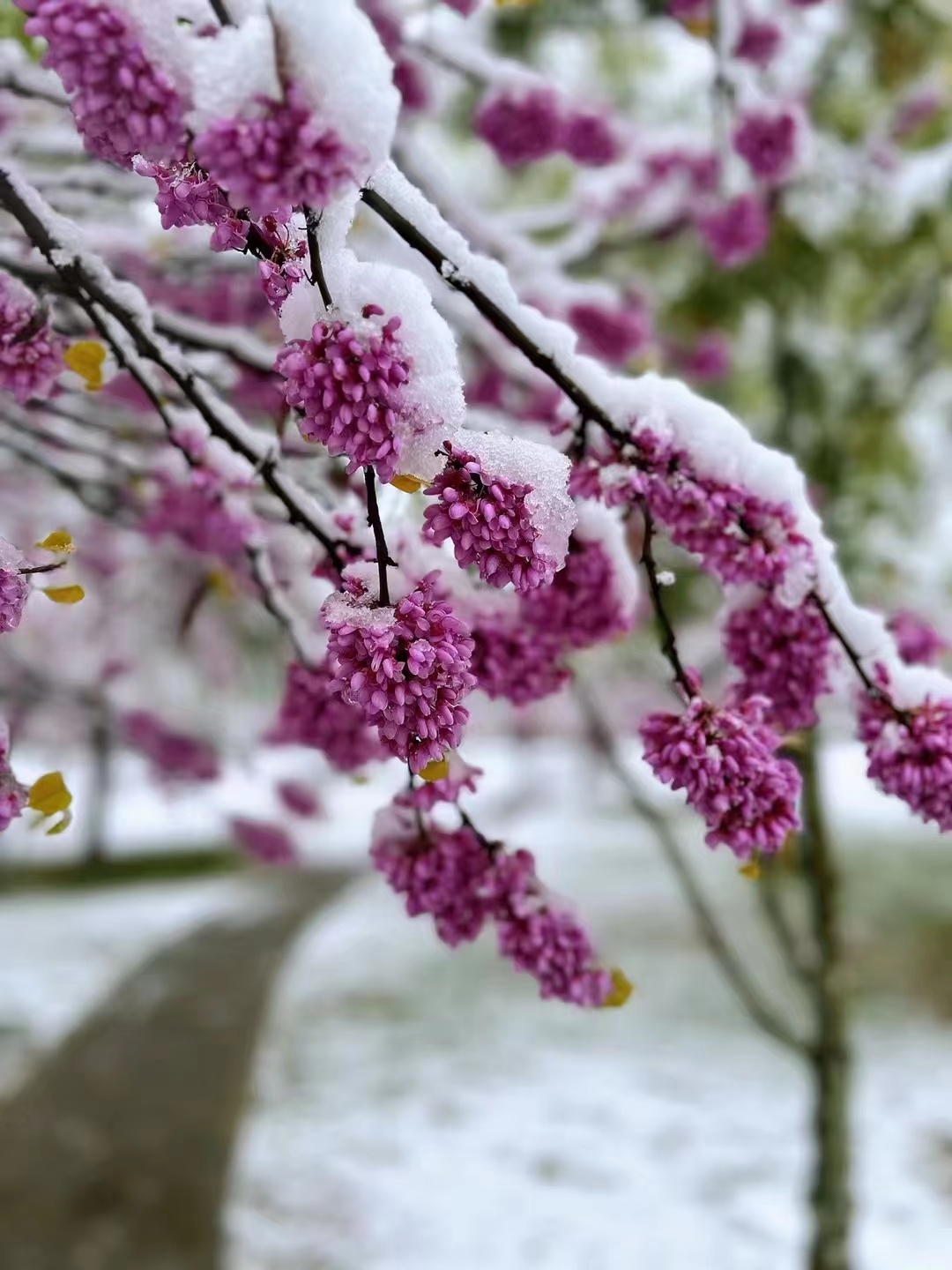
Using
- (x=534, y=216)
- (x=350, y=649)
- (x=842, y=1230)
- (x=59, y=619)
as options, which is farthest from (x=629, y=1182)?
(x=59, y=619)

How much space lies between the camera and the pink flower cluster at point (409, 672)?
974 mm

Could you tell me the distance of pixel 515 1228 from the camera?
4812mm

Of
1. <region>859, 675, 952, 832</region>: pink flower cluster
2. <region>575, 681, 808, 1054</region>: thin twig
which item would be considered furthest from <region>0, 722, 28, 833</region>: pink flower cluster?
<region>575, 681, 808, 1054</region>: thin twig

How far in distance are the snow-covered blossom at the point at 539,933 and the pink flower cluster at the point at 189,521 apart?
2.25 ft

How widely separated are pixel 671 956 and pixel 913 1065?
138 inches

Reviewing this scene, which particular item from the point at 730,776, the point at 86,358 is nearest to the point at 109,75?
the point at 86,358

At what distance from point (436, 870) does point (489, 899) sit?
8cm

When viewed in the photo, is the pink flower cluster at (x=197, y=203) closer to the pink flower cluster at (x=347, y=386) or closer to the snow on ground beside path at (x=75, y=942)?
Answer: the pink flower cluster at (x=347, y=386)

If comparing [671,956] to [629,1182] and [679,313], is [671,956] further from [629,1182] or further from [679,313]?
[679,313]

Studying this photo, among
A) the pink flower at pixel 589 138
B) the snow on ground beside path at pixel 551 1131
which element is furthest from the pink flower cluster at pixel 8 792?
the snow on ground beside path at pixel 551 1131

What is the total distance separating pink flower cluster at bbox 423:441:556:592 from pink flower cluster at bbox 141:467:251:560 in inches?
30.4

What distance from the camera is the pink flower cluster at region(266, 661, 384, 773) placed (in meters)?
1.49

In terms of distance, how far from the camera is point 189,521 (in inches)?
85.4

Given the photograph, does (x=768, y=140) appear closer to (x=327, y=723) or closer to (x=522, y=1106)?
(x=327, y=723)
